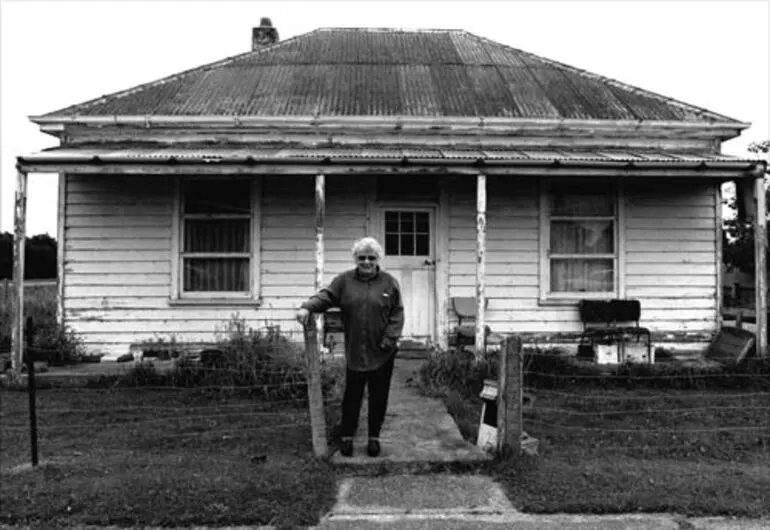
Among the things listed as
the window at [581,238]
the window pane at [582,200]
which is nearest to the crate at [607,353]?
the window at [581,238]

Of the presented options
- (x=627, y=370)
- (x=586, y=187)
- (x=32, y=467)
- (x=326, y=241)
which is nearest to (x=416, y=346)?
(x=326, y=241)

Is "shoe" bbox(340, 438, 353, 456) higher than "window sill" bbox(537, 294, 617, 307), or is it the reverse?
"window sill" bbox(537, 294, 617, 307)

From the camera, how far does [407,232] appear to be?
999 cm

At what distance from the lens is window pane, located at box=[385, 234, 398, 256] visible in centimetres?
997

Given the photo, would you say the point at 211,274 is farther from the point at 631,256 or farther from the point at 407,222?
the point at 631,256

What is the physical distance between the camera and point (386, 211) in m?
9.99

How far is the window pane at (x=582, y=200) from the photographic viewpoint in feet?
32.9

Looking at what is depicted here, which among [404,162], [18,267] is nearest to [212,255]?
[18,267]

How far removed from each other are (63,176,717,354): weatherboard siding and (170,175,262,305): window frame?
0.10m

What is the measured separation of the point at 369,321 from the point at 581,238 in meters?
6.43

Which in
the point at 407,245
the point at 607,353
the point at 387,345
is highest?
the point at 407,245

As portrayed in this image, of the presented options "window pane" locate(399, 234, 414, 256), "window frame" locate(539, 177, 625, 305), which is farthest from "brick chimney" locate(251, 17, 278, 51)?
"window frame" locate(539, 177, 625, 305)

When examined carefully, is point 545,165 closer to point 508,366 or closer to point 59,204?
point 508,366

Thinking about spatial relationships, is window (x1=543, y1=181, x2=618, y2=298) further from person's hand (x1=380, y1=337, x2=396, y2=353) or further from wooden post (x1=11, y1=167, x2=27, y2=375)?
wooden post (x1=11, y1=167, x2=27, y2=375)
